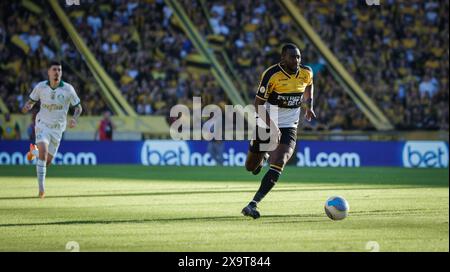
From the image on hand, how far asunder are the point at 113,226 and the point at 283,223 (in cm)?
236

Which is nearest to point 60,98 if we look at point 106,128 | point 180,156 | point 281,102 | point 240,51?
point 281,102

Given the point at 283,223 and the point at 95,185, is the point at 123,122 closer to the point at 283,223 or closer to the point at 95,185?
the point at 95,185

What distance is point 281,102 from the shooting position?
14156 mm

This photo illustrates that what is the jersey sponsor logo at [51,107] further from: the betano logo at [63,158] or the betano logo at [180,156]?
the betano logo at [63,158]

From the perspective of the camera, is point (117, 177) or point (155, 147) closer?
point (117, 177)

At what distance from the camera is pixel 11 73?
36.6 metres

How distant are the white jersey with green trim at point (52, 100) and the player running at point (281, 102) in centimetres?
530

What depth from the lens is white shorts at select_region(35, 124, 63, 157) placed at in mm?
18062

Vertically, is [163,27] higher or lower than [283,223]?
higher

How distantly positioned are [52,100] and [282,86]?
236 inches
